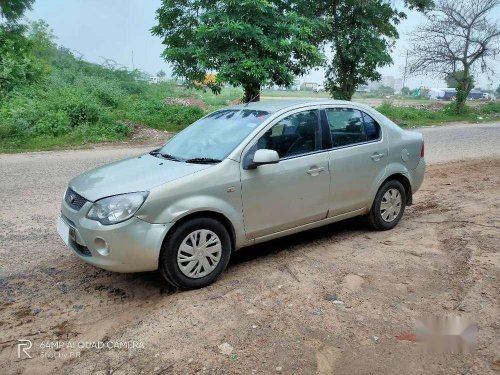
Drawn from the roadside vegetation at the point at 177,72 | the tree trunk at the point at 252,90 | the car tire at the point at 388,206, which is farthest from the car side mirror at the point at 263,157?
the tree trunk at the point at 252,90

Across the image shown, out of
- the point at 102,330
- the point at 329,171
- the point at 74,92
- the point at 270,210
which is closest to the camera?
the point at 102,330

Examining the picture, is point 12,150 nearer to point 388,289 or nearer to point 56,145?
point 56,145

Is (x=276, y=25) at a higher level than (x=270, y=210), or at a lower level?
higher

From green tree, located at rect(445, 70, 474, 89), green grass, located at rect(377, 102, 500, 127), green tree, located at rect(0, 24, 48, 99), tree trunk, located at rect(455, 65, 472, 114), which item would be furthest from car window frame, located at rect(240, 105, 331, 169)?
green tree, located at rect(445, 70, 474, 89)

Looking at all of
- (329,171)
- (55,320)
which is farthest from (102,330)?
(329,171)

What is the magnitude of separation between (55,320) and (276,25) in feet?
37.1

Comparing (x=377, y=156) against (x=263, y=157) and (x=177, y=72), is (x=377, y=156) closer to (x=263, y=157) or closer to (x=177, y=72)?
(x=263, y=157)

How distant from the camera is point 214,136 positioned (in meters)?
4.54

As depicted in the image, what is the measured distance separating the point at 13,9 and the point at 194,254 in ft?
76.0

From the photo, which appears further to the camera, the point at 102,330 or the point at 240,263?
the point at 240,263

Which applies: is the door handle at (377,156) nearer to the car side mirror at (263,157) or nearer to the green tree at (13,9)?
the car side mirror at (263,157)

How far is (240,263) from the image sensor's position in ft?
14.9

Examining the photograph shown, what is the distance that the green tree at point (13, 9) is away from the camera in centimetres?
2134

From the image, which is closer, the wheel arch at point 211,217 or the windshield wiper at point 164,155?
the wheel arch at point 211,217
